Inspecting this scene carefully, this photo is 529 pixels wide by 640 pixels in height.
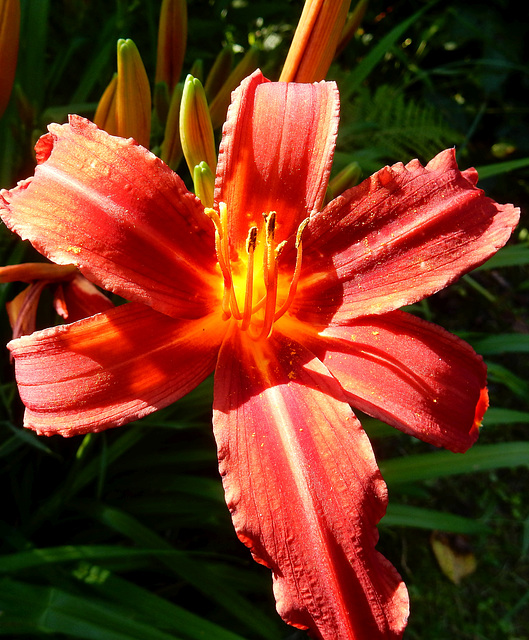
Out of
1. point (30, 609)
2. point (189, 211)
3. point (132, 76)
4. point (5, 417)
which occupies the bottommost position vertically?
point (30, 609)

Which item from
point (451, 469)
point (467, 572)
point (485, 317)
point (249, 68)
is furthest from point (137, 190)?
point (485, 317)

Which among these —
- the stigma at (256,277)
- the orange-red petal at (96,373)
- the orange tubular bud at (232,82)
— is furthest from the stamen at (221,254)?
the orange tubular bud at (232,82)

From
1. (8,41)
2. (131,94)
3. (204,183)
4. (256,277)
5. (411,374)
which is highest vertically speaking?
(8,41)

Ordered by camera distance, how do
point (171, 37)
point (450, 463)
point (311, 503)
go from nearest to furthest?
point (311, 503) < point (171, 37) < point (450, 463)

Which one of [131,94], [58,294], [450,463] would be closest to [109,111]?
[131,94]

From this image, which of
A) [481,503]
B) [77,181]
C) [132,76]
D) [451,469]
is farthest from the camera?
[481,503]

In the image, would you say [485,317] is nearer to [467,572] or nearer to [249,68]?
[467,572]

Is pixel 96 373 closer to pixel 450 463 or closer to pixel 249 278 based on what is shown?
pixel 249 278
